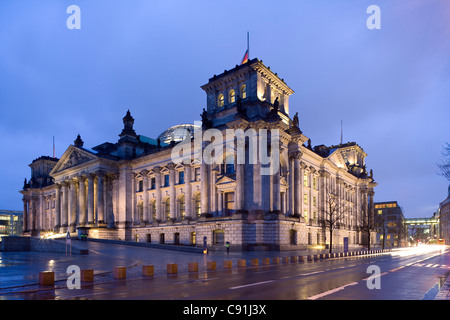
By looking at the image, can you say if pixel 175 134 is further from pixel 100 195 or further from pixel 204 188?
pixel 204 188

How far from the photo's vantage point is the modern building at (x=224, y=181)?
46.2 metres

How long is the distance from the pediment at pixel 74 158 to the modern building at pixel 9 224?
99.3 m

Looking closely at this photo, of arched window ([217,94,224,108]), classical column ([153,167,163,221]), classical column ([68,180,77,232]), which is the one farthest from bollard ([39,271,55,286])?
classical column ([68,180,77,232])

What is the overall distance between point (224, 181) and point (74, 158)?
126 ft

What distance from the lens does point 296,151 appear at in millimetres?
51625

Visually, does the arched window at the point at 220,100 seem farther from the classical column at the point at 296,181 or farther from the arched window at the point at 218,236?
the arched window at the point at 218,236

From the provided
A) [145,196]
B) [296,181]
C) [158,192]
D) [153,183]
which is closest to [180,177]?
[158,192]

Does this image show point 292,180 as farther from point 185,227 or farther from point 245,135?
point 185,227

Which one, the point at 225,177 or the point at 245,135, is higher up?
the point at 245,135

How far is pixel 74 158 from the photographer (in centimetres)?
7194

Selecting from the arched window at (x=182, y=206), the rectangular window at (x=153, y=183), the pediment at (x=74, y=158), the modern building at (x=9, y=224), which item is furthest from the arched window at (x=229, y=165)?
the modern building at (x=9, y=224)
